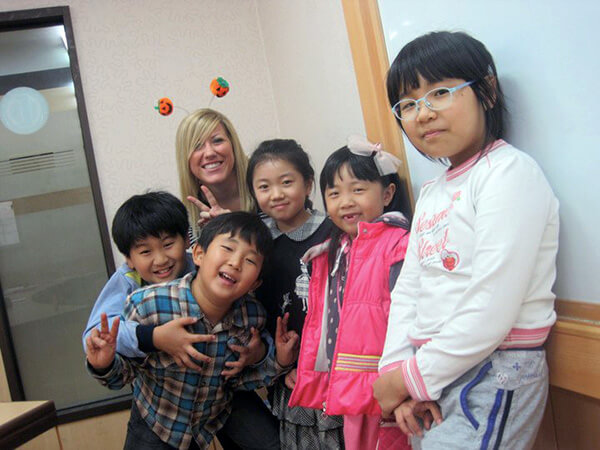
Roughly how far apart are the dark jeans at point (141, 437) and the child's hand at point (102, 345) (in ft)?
0.79

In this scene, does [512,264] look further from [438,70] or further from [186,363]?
[186,363]

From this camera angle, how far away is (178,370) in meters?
1.36

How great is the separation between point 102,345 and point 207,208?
1.96ft

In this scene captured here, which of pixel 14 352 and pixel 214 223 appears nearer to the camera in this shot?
Answer: pixel 214 223

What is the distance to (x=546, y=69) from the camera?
850 mm

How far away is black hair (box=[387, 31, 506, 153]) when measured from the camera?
87cm

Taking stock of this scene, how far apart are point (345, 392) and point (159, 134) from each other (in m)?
1.88

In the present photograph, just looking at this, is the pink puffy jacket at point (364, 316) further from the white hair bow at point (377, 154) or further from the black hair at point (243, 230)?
the black hair at point (243, 230)

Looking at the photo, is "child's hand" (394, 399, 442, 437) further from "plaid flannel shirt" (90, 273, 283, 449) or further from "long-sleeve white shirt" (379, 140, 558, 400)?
"plaid flannel shirt" (90, 273, 283, 449)

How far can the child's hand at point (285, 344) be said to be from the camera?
4.55 ft

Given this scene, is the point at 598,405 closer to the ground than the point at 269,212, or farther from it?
closer to the ground

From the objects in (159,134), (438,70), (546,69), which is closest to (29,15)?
(159,134)

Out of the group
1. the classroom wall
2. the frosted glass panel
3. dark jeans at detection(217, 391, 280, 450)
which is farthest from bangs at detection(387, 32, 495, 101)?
the frosted glass panel

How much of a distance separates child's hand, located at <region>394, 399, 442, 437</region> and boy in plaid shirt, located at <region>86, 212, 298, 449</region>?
530 mm
